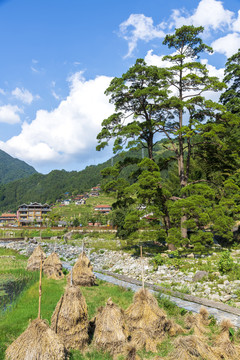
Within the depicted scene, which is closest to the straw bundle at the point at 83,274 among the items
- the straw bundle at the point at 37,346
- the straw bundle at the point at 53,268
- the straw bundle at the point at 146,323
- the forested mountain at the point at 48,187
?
the straw bundle at the point at 53,268

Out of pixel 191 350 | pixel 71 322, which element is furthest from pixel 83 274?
pixel 191 350

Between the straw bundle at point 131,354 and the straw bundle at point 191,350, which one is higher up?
the straw bundle at point 191,350

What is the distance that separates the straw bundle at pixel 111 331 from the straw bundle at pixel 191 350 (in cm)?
111

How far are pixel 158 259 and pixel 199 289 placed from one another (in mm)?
3588

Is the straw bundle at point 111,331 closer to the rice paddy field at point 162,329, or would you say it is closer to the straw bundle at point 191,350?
the rice paddy field at point 162,329

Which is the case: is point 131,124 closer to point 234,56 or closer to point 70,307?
point 70,307

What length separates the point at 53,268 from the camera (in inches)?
482

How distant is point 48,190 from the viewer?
152 metres

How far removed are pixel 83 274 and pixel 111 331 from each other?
18.5 feet

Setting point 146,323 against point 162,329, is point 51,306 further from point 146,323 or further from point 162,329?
point 162,329

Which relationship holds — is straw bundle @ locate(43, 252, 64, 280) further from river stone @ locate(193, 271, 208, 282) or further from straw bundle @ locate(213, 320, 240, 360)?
straw bundle @ locate(213, 320, 240, 360)

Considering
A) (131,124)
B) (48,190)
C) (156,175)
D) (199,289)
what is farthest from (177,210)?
(48,190)

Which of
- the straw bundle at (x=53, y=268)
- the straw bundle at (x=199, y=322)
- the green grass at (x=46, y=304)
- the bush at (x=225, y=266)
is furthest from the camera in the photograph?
the straw bundle at (x=53, y=268)

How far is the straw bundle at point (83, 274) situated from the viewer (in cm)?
1044
